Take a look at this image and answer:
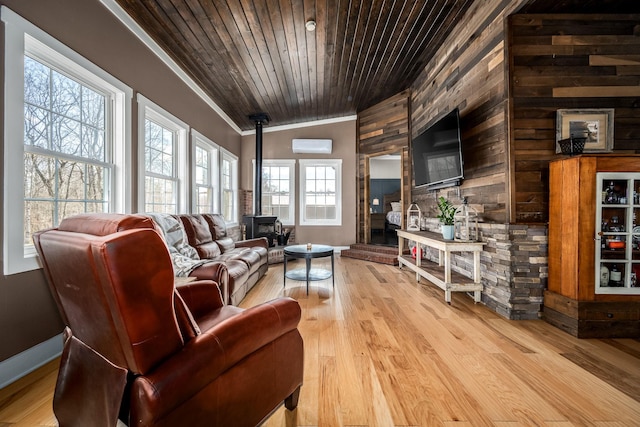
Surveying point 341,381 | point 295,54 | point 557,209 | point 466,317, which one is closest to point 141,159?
point 295,54

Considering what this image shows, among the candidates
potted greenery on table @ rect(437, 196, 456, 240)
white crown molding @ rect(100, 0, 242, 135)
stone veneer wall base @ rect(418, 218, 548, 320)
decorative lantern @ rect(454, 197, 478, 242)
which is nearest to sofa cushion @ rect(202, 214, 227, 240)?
white crown molding @ rect(100, 0, 242, 135)

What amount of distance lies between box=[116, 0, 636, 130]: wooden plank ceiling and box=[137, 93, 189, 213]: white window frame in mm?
757

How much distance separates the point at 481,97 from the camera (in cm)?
320

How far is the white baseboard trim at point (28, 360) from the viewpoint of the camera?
1.69 m

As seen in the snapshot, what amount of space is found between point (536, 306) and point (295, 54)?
4.05m

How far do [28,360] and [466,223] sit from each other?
3.89 metres

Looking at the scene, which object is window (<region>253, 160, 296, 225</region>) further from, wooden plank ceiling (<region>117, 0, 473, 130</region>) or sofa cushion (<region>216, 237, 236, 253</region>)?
sofa cushion (<region>216, 237, 236, 253</region>)

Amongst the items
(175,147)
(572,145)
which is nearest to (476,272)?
(572,145)

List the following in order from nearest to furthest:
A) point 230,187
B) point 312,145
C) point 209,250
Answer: point 209,250
point 230,187
point 312,145

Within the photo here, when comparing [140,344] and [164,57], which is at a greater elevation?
[164,57]

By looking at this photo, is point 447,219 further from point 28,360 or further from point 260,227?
point 28,360

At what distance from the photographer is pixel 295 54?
12.5 ft

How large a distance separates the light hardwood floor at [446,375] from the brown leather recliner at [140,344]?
1.64 ft

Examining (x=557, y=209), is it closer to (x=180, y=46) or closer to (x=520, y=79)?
(x=520, y=79)
